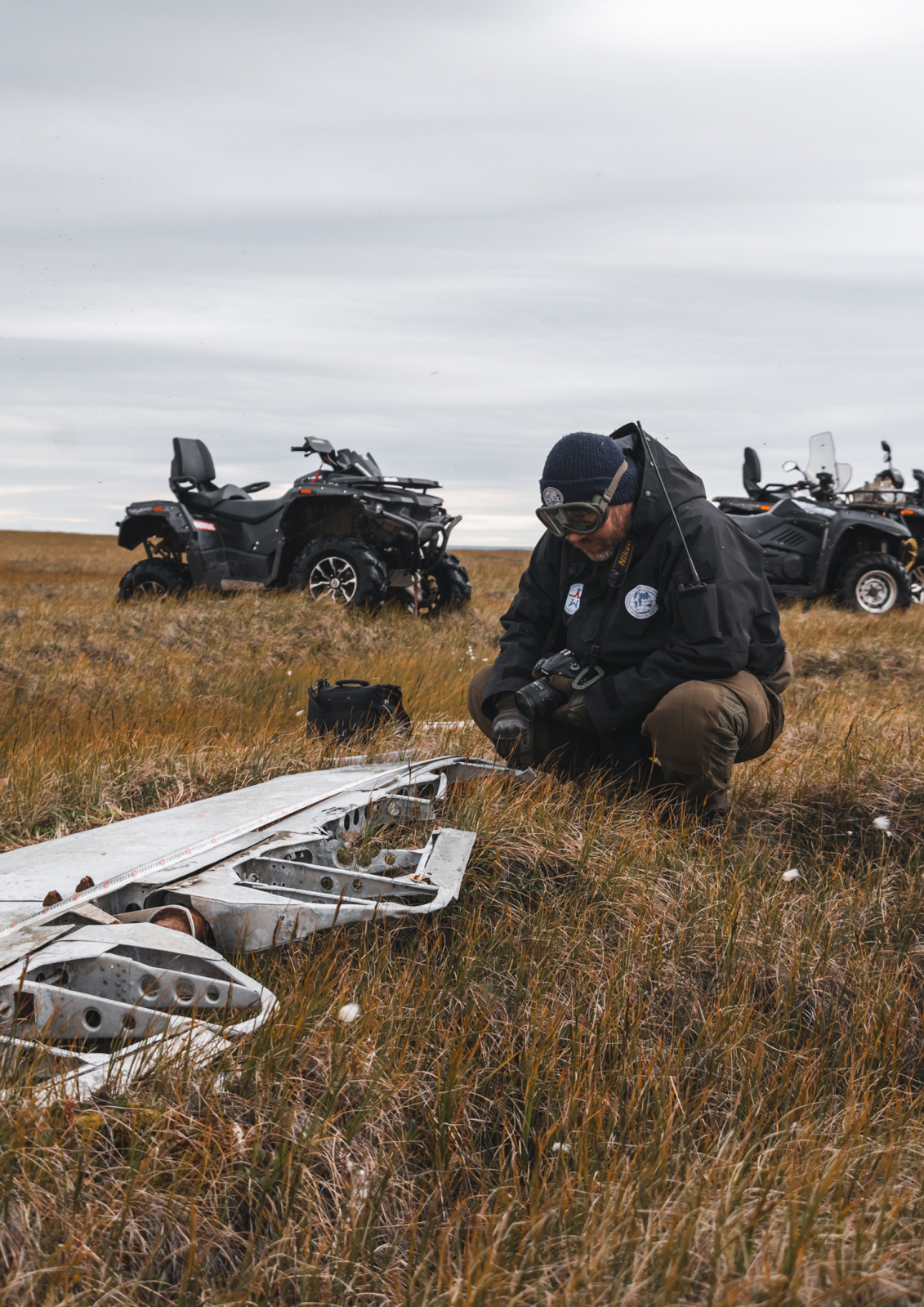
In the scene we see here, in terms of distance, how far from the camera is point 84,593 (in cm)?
1469

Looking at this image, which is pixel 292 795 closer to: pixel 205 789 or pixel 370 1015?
pixel 205 789

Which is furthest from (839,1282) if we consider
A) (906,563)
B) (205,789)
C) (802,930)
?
(906,563)

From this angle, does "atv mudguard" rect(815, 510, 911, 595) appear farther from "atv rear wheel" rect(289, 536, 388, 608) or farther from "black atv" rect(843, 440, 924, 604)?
"atv rear wheel" rect(289, 536, 388, 608)

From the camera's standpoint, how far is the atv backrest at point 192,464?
38.8 ft

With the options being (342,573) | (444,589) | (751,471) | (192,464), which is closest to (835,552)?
(751,471)

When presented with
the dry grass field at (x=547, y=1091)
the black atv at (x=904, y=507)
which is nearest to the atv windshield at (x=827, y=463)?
the black atv at (x=904, y=507)

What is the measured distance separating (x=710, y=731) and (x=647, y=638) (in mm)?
467

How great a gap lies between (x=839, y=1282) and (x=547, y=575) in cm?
298

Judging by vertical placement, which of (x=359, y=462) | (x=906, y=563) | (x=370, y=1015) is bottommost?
(x=370, y=1015)

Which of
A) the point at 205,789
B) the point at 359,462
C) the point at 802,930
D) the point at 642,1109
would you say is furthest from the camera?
the point at 359,462

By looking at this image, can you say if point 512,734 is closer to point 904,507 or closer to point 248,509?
point 248,509

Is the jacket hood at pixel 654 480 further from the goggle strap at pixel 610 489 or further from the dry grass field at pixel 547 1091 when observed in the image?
the dry grass field at pixel 547 1091

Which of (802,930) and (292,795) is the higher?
(292,795)

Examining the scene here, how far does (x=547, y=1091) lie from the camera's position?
2104 millimetres
